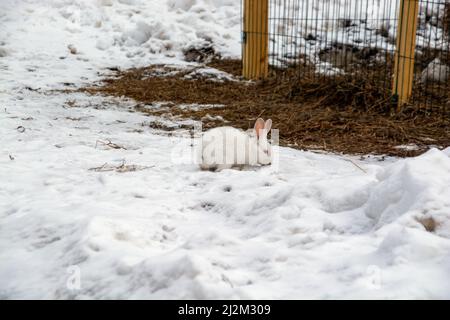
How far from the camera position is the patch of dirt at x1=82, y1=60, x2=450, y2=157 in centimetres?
470

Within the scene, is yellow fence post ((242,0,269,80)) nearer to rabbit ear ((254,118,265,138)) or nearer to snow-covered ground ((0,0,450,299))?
snow-covered ground ((0,0,450,299))

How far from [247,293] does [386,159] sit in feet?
8.38

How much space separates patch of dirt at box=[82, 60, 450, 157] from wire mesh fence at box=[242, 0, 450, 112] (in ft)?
0.41

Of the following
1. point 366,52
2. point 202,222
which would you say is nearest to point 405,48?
point 366,52

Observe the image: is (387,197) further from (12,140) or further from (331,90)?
(331,90)

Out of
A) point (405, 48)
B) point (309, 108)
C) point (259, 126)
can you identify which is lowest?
point (309, 108)

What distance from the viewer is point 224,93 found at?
6.84 m

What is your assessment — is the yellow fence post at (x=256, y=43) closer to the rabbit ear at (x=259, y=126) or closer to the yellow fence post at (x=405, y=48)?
the yellow fence post at (x=405, y=48)

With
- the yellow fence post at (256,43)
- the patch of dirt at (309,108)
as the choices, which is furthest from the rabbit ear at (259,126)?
the yellow fence post at (256,43)

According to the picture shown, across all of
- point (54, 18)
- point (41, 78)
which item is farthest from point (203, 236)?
point (54, 18)

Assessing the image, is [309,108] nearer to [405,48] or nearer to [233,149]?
[405,48]

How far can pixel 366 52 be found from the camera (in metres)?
8.69

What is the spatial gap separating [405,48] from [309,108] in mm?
1184

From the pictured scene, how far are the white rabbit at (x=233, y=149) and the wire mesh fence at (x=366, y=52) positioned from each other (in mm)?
2397
